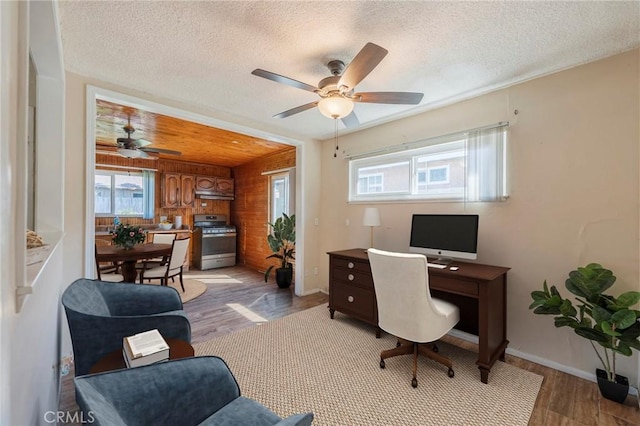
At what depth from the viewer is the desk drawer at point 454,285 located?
2.14 meters

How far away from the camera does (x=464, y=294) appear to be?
2.18 m

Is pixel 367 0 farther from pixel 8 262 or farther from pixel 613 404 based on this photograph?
pixel 613 404

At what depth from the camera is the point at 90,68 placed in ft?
7.67

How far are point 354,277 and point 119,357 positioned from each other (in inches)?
85.7

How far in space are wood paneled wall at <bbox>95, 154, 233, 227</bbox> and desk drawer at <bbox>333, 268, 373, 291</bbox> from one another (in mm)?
4575

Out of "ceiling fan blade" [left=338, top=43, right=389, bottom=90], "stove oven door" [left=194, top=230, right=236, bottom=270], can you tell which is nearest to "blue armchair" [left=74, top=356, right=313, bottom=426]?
"ceiling fan blade" [left=338, top=43, right=389, bottom=90]

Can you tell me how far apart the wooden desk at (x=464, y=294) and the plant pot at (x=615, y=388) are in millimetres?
591

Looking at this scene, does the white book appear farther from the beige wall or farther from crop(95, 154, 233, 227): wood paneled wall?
crop(95, 154, 233, 227): wood paneled wall

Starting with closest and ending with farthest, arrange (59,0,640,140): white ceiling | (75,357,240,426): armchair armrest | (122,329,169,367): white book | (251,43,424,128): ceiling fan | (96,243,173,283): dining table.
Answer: (75,357,240,426): armchair armrest, (122,329,169,367): white book, (59,0,640,140): white ceiling, (251,43,424,128): ceiling fan, (96,243,173,283): dining table

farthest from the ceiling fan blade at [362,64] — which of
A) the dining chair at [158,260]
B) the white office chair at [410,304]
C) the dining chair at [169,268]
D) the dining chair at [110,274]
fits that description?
the dining chair at [158,260]

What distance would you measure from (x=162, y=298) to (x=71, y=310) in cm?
65

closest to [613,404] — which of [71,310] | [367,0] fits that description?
[367,0]

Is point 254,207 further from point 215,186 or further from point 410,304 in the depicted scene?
point 410,304

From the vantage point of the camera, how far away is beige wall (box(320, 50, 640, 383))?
1.99m
